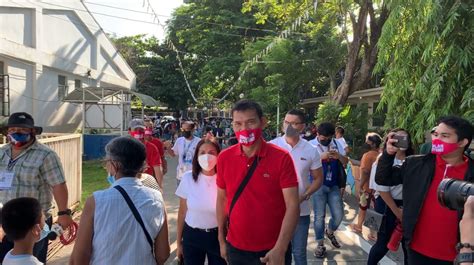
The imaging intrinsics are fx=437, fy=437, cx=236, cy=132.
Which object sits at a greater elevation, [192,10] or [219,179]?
[192,10]

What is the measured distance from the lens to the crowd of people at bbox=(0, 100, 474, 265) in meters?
2.45

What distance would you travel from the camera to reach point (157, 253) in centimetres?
264

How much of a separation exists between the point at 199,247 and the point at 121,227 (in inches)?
52.4

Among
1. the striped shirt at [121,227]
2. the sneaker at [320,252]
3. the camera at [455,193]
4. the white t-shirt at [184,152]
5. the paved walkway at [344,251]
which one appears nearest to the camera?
the camera at [455,193]

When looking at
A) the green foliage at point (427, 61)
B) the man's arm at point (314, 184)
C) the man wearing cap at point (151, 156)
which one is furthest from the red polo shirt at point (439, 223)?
the man wearing cap at point (151, 156)

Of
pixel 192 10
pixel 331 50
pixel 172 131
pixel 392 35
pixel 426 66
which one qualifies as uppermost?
pixel 192 10

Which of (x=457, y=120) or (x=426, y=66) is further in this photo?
(x=426, y=66)

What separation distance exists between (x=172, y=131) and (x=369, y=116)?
1169 centimetres

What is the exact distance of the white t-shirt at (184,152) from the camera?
22.3 ft

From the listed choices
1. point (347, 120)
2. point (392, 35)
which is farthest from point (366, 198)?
point (347, 120)

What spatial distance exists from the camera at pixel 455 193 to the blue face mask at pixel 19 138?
3157 millimetres

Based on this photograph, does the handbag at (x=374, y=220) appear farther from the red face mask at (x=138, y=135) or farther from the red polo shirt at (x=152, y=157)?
the red face mask at (x=138, y=135)

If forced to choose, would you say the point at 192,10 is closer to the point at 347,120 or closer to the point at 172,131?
the point at 172,131

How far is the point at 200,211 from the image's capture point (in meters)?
3.62
